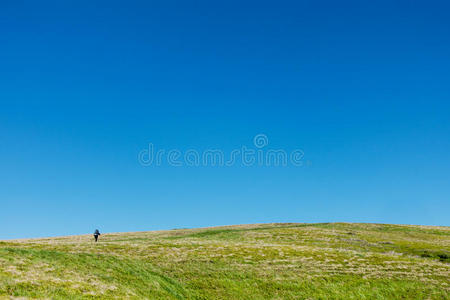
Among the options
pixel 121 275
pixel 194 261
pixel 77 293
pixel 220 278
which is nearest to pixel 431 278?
pixel 220 278

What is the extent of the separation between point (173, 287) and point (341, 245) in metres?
50.1

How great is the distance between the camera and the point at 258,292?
41781 millimetres

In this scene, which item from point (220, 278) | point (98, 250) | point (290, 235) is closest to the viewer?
point (220, 278)

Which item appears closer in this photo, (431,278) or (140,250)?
(431,278)

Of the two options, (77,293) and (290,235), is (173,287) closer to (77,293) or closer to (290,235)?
(77,293)

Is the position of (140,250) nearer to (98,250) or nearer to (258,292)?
(98,250)

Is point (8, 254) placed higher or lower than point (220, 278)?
higher

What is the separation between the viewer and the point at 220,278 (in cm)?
4534

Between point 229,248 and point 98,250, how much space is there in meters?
24.3

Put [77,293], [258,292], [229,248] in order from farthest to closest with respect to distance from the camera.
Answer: [229,248] < [258,292] < [77,293]

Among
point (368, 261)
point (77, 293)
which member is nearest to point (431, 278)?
point (368, 261)

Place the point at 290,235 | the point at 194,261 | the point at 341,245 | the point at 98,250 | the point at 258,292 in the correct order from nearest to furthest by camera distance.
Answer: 1. the point at 258,292
2. the point at 194,261
3. the point at 98,250
4. the point at 341,245
5. the point at 290,235

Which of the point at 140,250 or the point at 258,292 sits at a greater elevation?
the point at 140,250

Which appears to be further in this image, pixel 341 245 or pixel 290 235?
pixel 290 235
